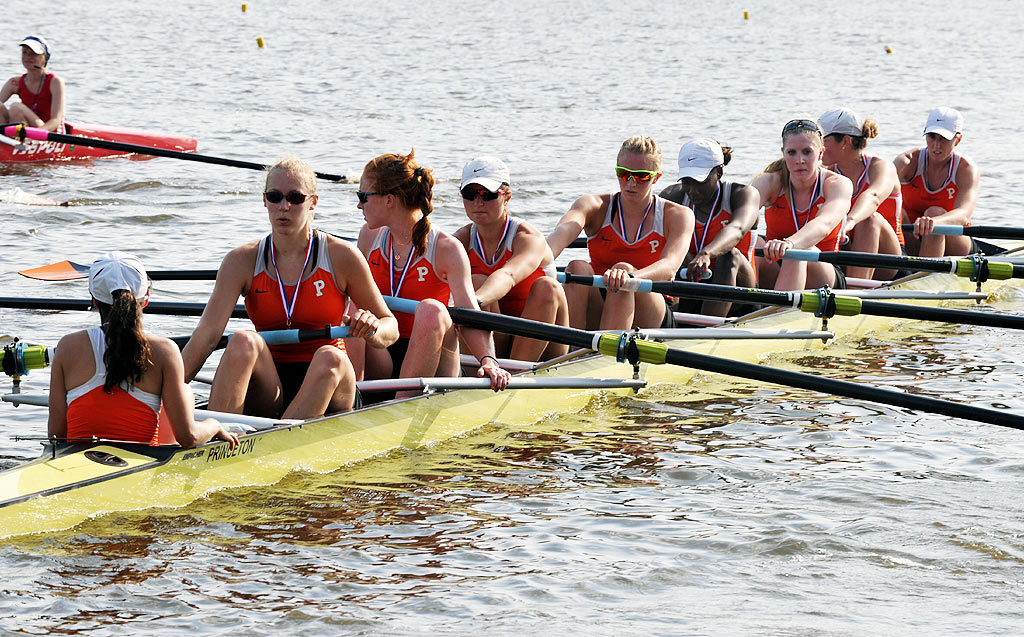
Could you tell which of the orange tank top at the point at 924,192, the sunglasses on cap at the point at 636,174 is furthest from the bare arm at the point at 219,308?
the orange tank top at the point at 924,192

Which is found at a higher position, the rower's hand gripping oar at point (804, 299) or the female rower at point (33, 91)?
the female rower at point (33, 91)

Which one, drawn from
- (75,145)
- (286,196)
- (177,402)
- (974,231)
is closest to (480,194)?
(286,196)

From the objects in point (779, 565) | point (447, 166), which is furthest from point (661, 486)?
point (447, 166)

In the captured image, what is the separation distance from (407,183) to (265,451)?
1494 millimetres

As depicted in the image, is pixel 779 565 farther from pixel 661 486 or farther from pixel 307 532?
pixel 307 532

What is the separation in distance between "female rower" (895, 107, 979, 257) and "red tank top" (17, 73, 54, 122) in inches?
356

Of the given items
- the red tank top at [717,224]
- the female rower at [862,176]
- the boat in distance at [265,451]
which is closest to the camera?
the boat in distance at [265,451]

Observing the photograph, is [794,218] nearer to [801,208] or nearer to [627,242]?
[801,208]

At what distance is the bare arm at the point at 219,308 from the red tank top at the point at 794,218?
4686 mm

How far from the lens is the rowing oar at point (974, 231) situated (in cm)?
1027

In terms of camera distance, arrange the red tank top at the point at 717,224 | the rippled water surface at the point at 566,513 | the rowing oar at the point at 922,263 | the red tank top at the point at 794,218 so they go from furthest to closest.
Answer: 1. the red tank top at the point at 794,218
2. the rowing oar at the point at 922,263
3. the red tank top at the point at 717,224
4. the rippled water surface at the point at 566,513

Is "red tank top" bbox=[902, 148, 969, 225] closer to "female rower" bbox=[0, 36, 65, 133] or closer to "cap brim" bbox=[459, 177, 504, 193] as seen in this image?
"cap brim" bbox=[459, 177, 504, 193]

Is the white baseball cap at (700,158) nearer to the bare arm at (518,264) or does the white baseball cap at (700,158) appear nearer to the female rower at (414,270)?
the bare arm at (518,264)

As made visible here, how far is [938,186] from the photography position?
10906 mm
